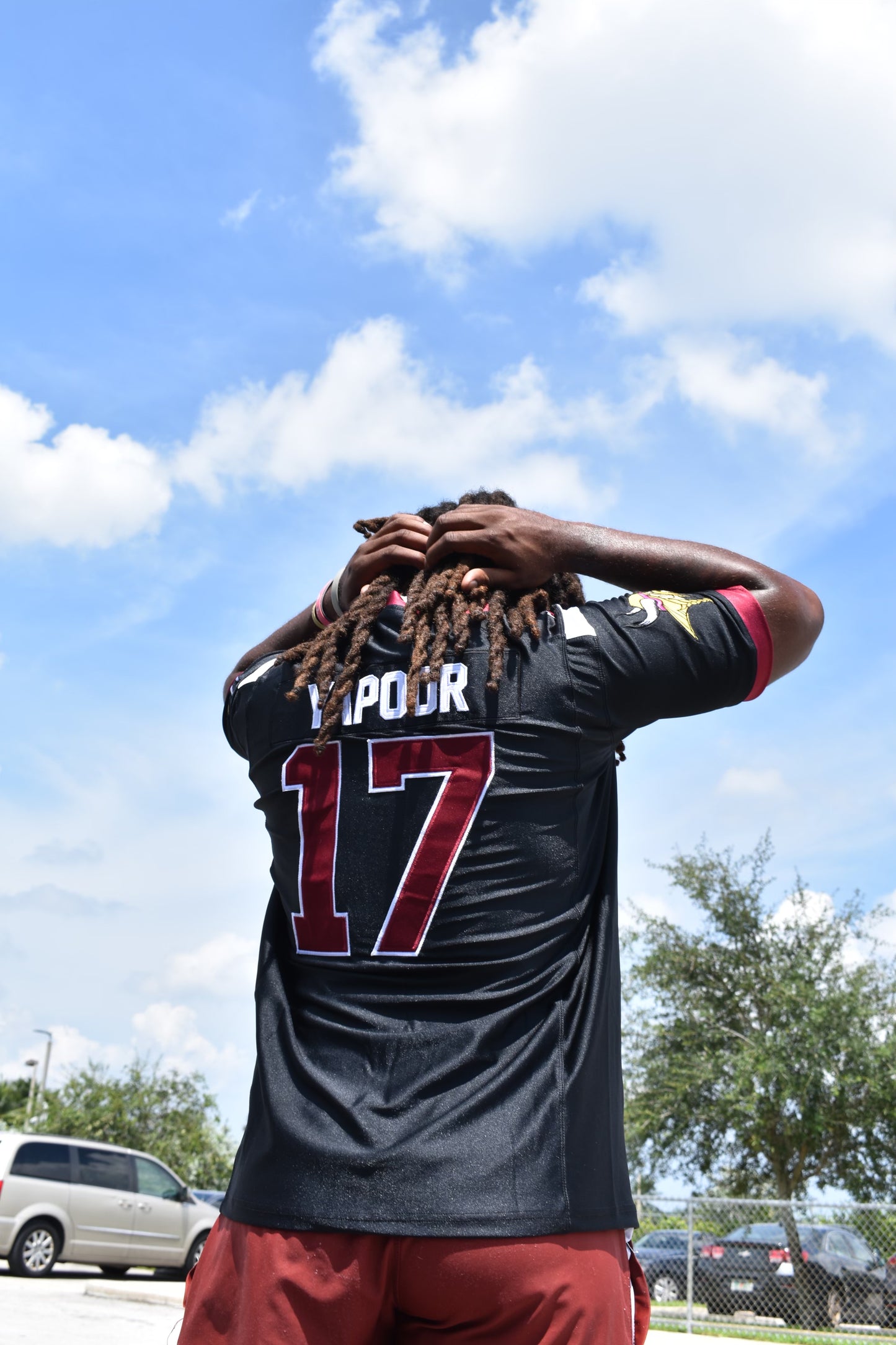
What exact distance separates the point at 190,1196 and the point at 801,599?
17114 millimetres

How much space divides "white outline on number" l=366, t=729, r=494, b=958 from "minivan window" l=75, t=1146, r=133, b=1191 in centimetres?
1563

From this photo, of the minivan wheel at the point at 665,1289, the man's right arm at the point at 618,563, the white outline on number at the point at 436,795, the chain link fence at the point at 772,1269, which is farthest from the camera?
→ the minivan wheel at the point at 665,1289

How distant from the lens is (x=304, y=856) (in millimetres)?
1878

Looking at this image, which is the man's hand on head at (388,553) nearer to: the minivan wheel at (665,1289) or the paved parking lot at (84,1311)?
the paved parking lot at (84,1311)

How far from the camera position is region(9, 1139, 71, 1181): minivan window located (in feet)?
48.0

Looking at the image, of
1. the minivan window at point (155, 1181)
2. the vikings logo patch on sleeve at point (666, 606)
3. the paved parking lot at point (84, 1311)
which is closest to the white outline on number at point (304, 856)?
the vikings logo patch on sleeve at point (666, 606)

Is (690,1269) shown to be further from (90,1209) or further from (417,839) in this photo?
(417,839)

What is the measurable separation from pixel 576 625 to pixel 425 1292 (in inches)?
38.5

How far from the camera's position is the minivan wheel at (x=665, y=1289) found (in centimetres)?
1589

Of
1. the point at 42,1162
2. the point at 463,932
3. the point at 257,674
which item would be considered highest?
the point at 257,674

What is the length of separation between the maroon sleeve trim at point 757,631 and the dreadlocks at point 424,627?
309mm

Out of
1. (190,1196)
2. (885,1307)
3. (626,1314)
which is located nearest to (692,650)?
(626,1314)

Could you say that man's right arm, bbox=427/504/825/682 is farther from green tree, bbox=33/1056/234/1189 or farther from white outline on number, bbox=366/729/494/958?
green tree, bbox=33/1056/234/1189

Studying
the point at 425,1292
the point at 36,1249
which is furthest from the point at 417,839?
the point at 36,1249
